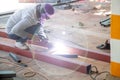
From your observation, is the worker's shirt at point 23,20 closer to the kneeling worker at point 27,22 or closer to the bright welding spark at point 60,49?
the kneeling worker at point 27,22

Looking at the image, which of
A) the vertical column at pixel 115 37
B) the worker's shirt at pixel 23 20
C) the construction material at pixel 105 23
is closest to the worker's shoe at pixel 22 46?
the worker's shirt at pixel 23 20

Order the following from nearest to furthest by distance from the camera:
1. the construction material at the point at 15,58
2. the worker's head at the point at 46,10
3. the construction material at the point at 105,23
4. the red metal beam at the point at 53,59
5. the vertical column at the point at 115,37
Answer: the vertical column at the point at 115,37 < the red metal beam at the point at 53,59 < the worker's head at the point at 46,10 < the construction material at the point at 15,58 < the construction material at the point at 105,23

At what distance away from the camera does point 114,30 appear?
313 centimetres

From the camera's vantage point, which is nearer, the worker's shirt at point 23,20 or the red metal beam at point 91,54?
the red metal beam at point 91,54

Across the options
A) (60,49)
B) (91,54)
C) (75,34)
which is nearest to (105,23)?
(75,34)

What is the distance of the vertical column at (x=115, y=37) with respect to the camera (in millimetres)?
3035

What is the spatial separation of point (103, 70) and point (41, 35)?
5.35 feet

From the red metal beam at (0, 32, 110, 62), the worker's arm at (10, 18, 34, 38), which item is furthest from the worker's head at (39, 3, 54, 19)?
the red metal beam at (0, 32, 110, 62)

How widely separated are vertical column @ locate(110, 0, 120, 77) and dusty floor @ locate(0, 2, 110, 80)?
68cm

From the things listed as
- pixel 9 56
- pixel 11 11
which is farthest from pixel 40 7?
pixel 11 11

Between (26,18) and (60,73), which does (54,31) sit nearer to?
(26,18)

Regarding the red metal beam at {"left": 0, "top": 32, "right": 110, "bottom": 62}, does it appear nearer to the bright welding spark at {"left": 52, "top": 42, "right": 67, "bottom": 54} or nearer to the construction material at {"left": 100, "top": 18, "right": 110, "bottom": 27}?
the bright welding spark at {"left": 52, "top": 42, "right": 67, "bottom": 54}

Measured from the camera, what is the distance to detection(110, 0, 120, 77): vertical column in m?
3.04

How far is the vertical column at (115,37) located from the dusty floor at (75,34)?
682mm
